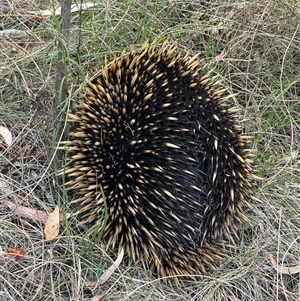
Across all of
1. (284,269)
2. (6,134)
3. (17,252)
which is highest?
(6,134)

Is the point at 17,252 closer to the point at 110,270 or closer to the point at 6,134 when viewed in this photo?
the point at 110,270

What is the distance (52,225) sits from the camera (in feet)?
6.99

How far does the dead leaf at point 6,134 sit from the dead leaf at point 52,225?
13.5 inches

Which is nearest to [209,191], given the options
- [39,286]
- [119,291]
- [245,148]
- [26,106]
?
[245,148]

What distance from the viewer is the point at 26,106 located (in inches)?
95.5

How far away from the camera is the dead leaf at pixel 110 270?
2.08 metres

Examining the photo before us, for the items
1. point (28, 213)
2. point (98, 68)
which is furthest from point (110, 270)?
point (98, 68)

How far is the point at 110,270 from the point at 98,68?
89 cm

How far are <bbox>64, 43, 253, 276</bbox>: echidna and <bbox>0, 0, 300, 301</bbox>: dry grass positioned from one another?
99 mm

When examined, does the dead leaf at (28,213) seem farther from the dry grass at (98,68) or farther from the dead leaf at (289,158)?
the dead leaf at (289,158)

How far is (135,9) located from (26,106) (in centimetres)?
68

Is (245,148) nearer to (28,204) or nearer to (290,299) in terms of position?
(290,299)

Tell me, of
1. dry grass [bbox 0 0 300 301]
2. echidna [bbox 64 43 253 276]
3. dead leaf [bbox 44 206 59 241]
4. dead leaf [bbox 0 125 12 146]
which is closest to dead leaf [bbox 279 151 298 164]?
dry grass [bbox 0 0 300 301]

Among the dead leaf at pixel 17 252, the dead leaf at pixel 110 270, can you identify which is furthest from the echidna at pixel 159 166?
the dead leaf at pixel 17 252
